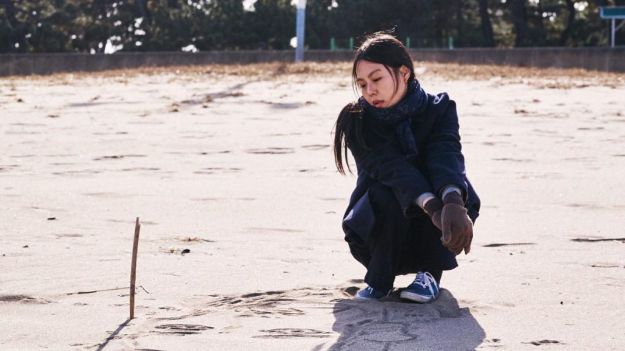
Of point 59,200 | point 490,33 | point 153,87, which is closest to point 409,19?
point 490,33

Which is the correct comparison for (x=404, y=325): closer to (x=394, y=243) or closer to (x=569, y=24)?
(x=394, y=243)

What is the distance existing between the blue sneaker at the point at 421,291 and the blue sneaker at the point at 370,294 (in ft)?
0.22

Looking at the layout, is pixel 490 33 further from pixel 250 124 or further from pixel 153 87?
pixel 250 124

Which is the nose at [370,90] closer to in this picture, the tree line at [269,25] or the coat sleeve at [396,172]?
the coat sleeve at [396,172]

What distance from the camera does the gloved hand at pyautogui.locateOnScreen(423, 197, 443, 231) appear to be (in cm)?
352

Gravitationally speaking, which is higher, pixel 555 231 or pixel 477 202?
pixel 477 202

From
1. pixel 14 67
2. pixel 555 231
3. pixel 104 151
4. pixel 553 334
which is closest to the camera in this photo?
pixel 553 334

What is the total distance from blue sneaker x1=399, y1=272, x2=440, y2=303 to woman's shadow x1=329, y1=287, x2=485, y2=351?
0.02 meters

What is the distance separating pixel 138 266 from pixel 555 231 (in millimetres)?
1937

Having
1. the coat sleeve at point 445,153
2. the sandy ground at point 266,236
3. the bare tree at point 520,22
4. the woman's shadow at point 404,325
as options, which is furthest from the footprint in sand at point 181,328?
the bare tree at point 520,22

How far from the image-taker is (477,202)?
3875 mm

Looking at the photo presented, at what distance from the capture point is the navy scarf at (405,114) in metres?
3.83

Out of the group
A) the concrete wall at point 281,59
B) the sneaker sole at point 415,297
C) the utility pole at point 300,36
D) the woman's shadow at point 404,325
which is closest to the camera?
the woman's shadow at point 404,325

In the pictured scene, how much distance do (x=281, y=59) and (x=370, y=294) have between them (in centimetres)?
1964
